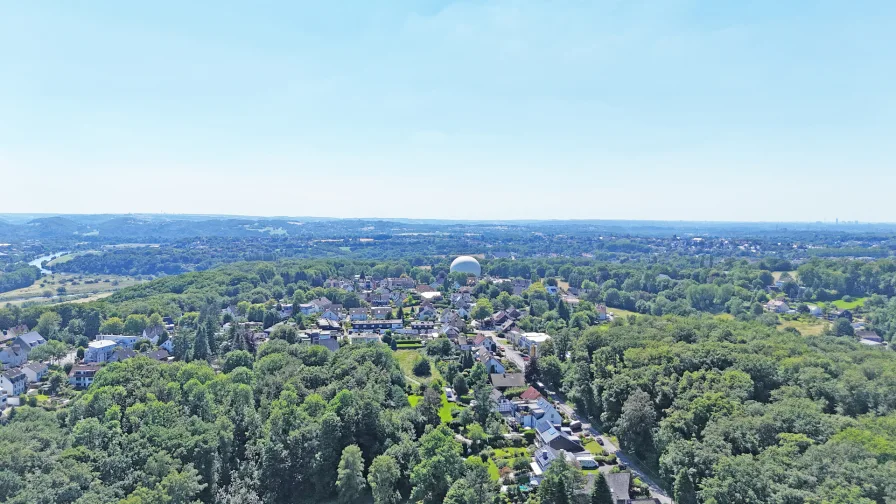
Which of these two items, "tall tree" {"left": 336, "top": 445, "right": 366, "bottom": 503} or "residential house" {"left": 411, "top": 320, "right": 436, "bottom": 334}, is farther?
"residential house" {"left": 411, "top": 320, "right": 436, "bottom": 334}

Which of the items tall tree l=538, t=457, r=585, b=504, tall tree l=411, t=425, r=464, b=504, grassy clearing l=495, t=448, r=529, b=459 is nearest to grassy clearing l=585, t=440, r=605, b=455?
grassy clearing l=495, t=448, r=529, b=459

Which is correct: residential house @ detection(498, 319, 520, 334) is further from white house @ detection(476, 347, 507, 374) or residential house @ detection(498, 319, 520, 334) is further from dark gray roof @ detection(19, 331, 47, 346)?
dark gray roof @ detection(19, 331, 47, 346)

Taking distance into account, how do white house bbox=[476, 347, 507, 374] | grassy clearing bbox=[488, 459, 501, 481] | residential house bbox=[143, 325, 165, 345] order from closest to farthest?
grassy clearing bbox=[488, 459, 501, 481]
white house bbox=[476, 347, 507, 374]
residential house bbox=[143, 325, 165, 345]

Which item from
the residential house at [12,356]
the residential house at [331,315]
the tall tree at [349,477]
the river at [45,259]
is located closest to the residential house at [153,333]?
the residential house at [12,356]

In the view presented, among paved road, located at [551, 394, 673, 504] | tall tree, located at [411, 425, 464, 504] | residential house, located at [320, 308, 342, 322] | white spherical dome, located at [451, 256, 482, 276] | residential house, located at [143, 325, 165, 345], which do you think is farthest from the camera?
white spherical dome, located at [451, 256, 482, 276]

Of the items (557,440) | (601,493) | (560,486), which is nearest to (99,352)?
(557,440)

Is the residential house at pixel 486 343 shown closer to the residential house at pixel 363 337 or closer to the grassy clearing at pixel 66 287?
the residential house at pixel 363 337

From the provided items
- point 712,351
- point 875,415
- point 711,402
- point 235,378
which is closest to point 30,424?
point 235,378
